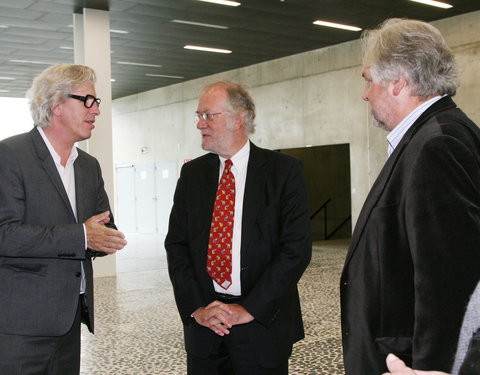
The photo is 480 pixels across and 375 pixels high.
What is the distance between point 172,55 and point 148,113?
19.5ft

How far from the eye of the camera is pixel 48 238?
7.58 ft

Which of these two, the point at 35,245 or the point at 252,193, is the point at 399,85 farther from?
the point at 35,245

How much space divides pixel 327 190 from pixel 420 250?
54.0ft

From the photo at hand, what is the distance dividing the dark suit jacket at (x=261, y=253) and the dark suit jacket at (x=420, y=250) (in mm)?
679

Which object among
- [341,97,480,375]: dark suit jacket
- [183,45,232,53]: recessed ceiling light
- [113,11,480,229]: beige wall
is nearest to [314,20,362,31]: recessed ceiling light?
[113,11,480,229]: beige wall

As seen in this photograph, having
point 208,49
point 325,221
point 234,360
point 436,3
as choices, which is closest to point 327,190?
point 325,221

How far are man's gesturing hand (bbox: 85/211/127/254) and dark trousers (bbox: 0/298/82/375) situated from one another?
41 centimetres

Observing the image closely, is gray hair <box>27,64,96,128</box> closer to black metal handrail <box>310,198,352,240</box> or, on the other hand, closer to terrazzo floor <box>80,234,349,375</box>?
terrazzo floor <box>80,234,349,375</box>

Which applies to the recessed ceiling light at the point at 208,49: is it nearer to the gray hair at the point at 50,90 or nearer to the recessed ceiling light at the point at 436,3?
the recessed ceiling light at the point at 436,3

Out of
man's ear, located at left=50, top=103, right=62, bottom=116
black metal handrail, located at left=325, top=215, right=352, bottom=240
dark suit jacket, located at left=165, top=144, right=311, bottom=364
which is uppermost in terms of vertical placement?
man's ear, located at left=50, top=103, right=62, bottom=116

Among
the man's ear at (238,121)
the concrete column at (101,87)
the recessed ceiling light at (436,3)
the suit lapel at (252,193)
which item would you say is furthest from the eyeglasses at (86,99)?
the recessed ceiling light at (436,3)

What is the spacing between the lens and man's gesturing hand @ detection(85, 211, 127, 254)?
2389 millimetres

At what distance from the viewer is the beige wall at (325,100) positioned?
37.2 feet

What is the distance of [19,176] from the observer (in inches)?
93.0
